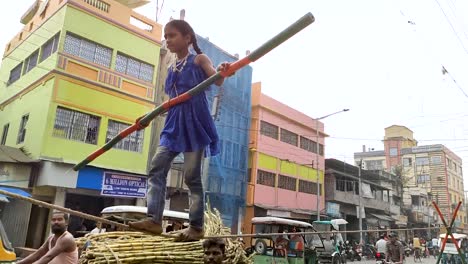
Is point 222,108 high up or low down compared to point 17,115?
up

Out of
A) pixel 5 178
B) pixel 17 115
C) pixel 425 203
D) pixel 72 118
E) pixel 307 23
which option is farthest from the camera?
pixel 425 203

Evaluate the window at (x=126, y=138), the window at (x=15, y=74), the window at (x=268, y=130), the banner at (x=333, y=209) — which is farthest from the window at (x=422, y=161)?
the window at (x=15, y=74)

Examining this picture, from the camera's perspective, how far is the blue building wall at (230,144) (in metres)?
24.0

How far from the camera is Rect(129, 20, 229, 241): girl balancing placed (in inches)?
123

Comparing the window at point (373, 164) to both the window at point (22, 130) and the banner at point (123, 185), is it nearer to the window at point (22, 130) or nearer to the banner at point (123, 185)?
the banner at point (123, 185)

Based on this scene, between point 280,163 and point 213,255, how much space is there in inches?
1019

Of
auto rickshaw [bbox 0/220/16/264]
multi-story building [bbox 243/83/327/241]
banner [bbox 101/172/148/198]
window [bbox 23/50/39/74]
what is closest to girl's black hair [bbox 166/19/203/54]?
auto rickshaw [bbox 0/220/16/264]

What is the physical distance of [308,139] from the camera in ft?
110

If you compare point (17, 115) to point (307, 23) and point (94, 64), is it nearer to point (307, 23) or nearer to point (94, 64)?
point (94, 64)

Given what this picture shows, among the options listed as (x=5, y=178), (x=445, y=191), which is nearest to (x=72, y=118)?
(x=5, y=178)

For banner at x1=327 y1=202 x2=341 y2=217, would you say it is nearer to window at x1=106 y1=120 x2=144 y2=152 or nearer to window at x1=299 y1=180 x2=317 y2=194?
window at x1=299 y1=180 x2=317 y2=194

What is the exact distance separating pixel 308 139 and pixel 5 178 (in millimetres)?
23806

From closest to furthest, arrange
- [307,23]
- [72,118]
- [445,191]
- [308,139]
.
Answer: [307,23] → [72,118] → [308,139] → [445,191]

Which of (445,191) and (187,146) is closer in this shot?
(187,146)
